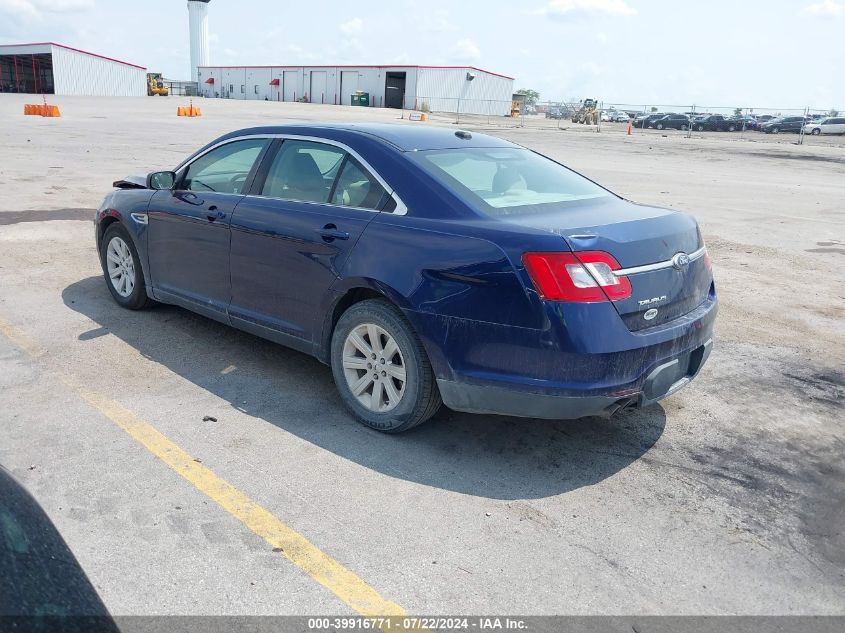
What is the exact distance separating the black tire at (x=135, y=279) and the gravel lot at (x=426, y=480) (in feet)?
0.41

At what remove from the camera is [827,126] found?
52.2 meters

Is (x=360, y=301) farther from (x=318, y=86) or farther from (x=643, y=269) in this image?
(x=318, y=86)

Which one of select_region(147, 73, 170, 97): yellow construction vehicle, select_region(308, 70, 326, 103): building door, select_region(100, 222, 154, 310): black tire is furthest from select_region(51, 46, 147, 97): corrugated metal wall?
select_region(100, 222, 154, 310): black tire

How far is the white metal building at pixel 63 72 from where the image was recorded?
67875 mm

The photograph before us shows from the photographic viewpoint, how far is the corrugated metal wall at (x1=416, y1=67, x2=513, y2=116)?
71.2 m

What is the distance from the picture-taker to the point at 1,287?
6.83 m

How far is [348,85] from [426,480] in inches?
3099

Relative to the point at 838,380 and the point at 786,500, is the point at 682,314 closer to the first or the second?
the point at 786,500

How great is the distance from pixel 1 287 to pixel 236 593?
5329mm

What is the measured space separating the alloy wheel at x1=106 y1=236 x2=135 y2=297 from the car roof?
175 centimetres

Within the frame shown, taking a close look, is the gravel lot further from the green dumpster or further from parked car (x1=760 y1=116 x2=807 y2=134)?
the green dumpster

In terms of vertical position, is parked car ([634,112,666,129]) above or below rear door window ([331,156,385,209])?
below

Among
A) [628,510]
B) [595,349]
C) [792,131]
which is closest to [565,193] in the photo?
[595,349]

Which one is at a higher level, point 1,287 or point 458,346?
point 458,346
